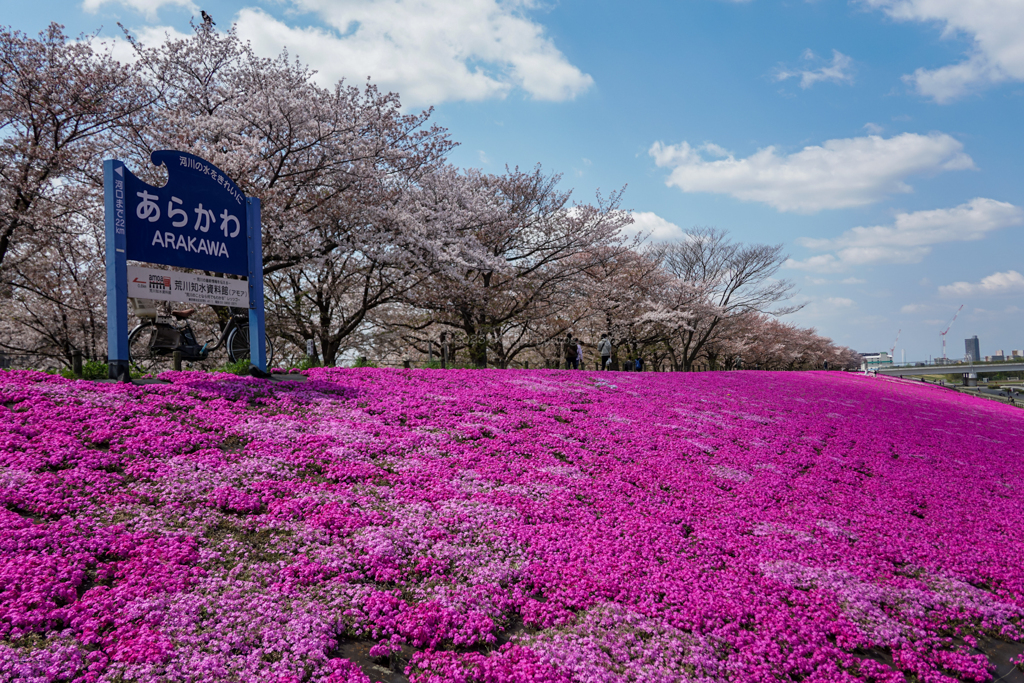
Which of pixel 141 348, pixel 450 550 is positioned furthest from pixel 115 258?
pixel 141 348

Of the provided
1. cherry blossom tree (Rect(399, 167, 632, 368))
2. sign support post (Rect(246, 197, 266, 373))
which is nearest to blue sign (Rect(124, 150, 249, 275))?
sign support post (Rect(246, 197, 266, 373))

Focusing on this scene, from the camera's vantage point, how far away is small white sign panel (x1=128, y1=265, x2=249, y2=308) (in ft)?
25.3

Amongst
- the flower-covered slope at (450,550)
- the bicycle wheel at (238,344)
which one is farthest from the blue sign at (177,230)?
the bicycle wheel at (238,344)

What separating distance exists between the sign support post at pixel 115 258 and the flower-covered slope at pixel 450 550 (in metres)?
Answer: 0.77

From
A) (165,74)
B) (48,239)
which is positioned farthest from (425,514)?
(165,74)

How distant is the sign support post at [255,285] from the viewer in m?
9.25

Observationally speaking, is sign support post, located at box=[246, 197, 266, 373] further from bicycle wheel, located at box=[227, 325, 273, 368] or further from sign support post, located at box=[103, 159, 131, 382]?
sign support post, located at box=[103, 159, 131, 382]

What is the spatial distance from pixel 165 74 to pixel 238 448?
58.8 feet

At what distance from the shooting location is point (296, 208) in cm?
1683

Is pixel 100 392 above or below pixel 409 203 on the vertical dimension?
below

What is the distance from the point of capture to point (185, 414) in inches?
266

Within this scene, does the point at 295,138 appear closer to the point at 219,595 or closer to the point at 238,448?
the point at 238,448

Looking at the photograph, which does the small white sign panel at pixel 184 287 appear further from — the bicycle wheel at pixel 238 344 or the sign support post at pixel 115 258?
the bicycle wheel at pixel 238 344

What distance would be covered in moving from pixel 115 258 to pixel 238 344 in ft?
12.5
